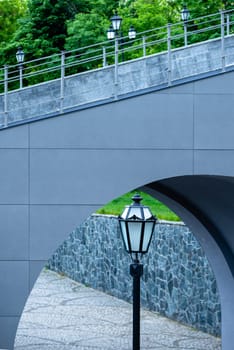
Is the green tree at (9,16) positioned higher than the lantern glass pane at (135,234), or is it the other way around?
the green tree at (9,16)

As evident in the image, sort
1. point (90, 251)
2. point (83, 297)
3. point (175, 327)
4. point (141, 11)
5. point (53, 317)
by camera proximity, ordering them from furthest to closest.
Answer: point (141, 11) < point (90, 251) < point (83, 297) < point (53, 317) < point (175, 327)

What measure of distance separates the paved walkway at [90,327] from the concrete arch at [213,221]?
9.91 feet

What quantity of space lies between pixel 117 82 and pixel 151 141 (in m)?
1.08

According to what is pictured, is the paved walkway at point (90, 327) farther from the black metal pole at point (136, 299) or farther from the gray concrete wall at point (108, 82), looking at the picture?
the black metal pole at point (136, 299)

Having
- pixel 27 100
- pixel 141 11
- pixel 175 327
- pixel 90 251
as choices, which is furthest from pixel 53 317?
pixel 141 11

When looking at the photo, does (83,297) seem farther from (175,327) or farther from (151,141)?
(151,141)

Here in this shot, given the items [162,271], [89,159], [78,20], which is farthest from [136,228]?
[78,20]

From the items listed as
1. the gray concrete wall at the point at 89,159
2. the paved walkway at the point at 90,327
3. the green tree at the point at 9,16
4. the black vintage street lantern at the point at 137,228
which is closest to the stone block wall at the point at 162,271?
the paved walkway at the point at 90,327

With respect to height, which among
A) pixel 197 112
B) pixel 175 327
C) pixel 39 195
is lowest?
pixel 175 327

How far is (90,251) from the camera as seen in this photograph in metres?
33.8

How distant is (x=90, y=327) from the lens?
81.8 feet

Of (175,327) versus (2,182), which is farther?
(175,327)

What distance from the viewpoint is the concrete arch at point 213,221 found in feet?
57.7

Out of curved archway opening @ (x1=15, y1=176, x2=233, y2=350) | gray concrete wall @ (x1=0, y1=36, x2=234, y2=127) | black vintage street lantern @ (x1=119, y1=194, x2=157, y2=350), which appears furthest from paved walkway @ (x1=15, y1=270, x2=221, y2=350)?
black vintage street lantern @ (x1=119, y1=194, x2=157, y2=350)
